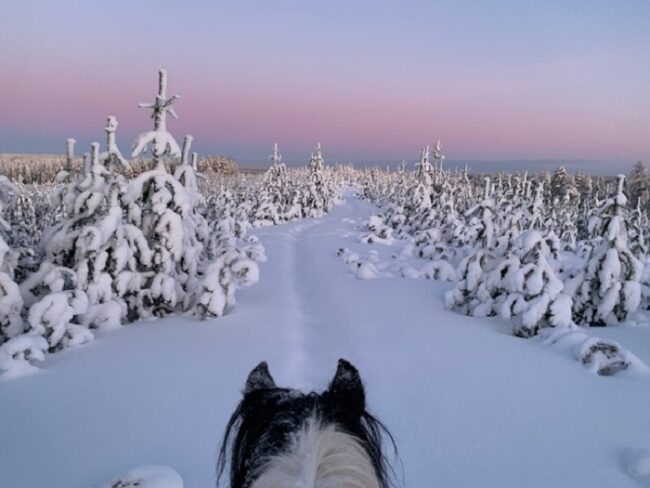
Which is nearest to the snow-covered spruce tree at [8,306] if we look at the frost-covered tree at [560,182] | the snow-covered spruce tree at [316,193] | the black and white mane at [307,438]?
the black and white mane at [307,438]

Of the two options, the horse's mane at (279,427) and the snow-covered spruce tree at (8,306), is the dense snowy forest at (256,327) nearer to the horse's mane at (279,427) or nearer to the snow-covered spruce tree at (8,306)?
the snow-covered spruce tree at (8,306)

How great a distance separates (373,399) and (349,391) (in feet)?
14.3

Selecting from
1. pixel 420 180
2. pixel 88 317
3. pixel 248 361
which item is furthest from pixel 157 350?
pixel 420 180

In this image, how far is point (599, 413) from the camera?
15.0 ft

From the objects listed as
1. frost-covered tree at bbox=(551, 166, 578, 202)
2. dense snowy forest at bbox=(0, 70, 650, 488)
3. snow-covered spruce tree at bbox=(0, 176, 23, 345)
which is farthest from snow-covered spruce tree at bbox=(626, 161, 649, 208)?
snow-covered spruce tree at bbox=(0, 176, 23, 345)

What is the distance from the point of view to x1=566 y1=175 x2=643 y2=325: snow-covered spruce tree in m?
8.55

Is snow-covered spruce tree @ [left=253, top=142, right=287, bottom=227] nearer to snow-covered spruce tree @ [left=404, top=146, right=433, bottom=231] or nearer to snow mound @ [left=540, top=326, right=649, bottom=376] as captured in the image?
snow-covered spruce tree @ [left=404, top=146, right=433, bottom=231]

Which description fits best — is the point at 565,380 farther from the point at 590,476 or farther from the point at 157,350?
the point at 157,350

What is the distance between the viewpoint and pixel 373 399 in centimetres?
548

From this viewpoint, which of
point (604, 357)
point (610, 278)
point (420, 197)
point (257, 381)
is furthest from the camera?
point (420, 197)

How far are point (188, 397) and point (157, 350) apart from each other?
6.25 ft

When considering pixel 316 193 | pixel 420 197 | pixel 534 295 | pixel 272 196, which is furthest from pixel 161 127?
pixel 316 193

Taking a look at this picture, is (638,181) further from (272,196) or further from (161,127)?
(161,127)

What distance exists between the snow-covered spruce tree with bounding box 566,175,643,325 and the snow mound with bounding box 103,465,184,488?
8.45 m
